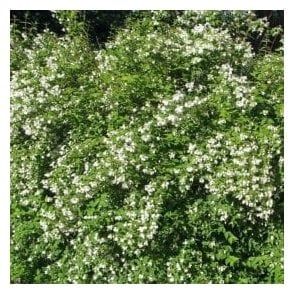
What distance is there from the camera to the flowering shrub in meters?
4.66

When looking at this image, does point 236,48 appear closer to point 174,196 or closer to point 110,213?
point 174,196

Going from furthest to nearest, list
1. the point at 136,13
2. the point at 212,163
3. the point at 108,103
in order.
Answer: the point at 136,13 → the point at 108,103 → the point at 212,163

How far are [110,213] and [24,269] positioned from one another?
3.99 ft

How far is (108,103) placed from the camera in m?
5.23

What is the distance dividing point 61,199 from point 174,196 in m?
1.02

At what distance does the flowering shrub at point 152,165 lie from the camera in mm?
4660

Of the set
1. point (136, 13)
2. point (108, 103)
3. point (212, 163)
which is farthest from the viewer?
point (136, 13)

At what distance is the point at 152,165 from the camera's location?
4.72 meters

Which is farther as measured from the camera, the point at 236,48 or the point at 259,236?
the point at 236,48
